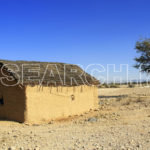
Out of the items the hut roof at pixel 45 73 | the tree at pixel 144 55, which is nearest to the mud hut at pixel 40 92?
the hut roof at pixel 45 73

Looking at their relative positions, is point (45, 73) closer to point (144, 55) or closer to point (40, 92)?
point (40, 92)

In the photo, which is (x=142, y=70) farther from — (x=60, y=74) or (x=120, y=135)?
(x=120, y=135)

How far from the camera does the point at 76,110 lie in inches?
441

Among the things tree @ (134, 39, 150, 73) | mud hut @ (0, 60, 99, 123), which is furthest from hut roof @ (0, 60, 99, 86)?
tree @ (134, 39, 150, 73)

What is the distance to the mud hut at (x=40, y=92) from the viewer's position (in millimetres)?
9062

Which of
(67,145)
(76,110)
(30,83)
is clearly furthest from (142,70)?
(67,145)

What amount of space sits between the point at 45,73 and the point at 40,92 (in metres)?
1.48

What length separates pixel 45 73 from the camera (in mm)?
10695

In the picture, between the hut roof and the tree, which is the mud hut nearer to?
the hut roof

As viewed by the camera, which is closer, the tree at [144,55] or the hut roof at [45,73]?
the hut roof at [45,73]

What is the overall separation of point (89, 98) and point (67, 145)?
7.04 m

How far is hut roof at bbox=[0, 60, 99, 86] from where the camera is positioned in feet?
30.8

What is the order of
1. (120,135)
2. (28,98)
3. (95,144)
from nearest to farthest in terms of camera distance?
(95,144), (120,135), (28,98)

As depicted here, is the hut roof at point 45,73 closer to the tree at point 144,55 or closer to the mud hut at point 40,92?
the mud hut at point 40,92
